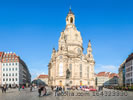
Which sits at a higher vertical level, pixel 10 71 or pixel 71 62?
pixel 71 62

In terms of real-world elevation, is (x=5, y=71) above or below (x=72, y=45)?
below

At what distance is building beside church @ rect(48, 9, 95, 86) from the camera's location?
9644 centimetres

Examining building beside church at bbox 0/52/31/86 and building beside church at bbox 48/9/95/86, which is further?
building beside church at bbox 0/52/31/86

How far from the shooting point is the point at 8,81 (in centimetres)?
10125

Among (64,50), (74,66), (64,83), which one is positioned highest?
(64,50)

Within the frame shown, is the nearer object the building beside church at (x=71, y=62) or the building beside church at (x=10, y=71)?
the building beside church at (x=71, y=62)

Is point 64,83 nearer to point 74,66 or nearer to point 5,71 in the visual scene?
point 74,66

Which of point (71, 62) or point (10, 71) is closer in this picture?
point (71, 62)

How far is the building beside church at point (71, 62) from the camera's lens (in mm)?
96438

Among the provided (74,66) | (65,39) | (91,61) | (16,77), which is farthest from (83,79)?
(16,77)

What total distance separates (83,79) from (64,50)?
57.9 ft

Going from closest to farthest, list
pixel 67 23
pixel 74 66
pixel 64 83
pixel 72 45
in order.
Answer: pixel 64 83
pixel 74 66
pixel 72 45
pixel 67 23

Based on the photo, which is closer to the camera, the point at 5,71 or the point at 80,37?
the point at 5,71

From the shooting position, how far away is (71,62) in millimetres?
100875
